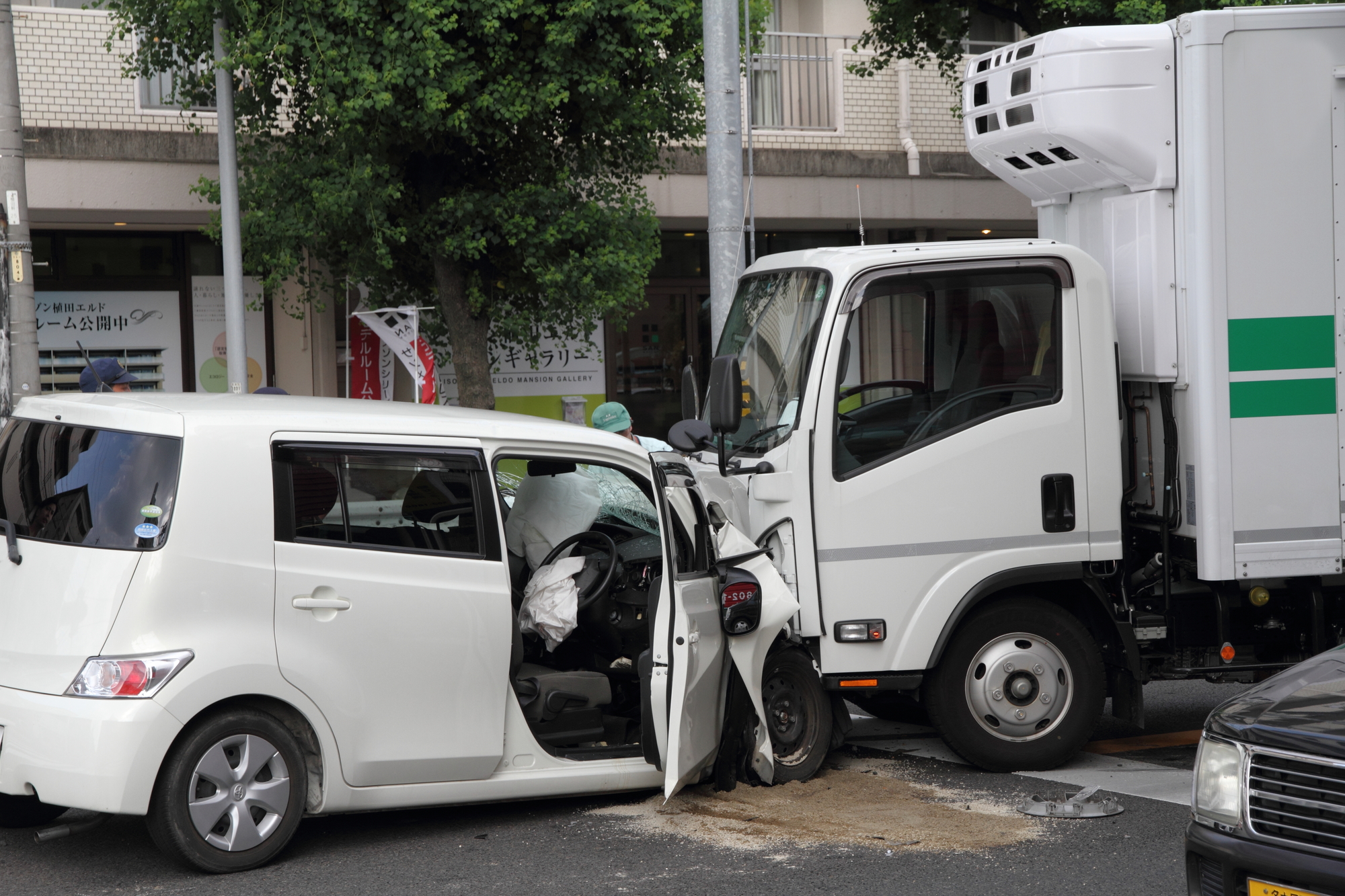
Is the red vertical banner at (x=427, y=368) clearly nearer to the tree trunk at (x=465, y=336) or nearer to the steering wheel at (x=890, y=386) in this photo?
the tree trunk at (x=465, y=336)

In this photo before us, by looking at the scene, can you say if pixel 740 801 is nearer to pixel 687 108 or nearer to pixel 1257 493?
pixel 1257 493

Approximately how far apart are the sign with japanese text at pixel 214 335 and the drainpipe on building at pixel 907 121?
7.79 meters

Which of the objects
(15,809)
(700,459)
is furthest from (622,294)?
(15,809)

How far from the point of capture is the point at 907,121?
17469 millimetres

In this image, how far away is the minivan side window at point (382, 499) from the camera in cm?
535

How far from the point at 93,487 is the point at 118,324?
36.6 ft

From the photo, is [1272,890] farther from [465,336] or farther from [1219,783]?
[465,336]

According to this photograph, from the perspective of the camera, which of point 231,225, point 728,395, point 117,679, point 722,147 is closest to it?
point 117,679

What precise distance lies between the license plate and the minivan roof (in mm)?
3027

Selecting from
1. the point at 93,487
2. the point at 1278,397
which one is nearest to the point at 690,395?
the point at 1278,397

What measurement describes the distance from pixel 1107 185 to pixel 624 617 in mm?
3052

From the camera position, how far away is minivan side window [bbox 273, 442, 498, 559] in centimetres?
535

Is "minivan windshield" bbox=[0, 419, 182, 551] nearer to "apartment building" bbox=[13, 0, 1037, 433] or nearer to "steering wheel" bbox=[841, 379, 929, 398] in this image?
"steering wheel" bbox=[841, 379, 929, 398]

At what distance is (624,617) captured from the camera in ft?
20.9
